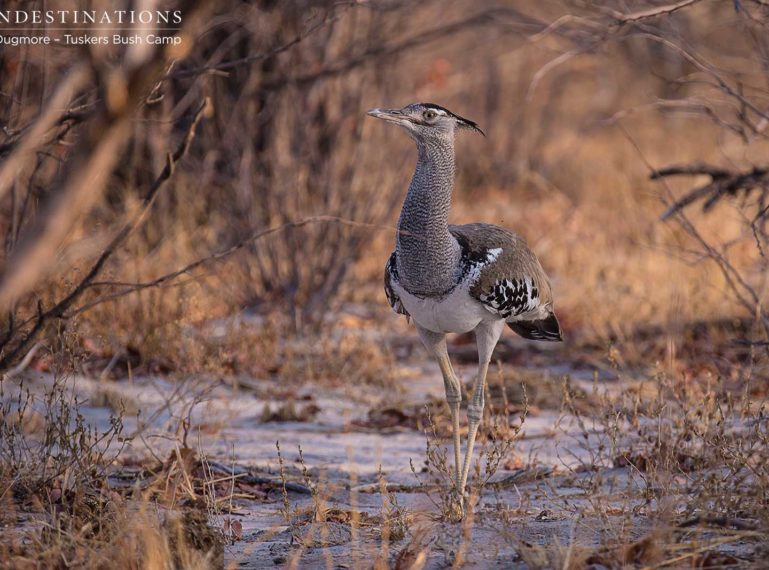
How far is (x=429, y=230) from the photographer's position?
3.67m

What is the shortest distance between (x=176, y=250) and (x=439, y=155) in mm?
3693

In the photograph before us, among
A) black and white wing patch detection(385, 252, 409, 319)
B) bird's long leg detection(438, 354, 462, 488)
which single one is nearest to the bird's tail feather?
bird's long leg detection(438, 354, 462, 488)

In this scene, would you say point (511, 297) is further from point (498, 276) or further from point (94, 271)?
point (94, 271)

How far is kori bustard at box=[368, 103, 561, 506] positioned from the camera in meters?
3.67

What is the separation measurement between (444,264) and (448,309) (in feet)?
0.53

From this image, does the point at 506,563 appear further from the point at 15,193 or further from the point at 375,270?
the point at 375,270

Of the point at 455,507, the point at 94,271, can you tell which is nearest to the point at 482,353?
the point at 455,507

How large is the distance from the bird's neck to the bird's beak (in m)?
0.12

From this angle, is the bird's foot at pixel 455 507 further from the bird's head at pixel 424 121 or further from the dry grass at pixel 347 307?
the bird's head at pixel 424 121

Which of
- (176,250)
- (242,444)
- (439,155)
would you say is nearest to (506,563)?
(439,155)

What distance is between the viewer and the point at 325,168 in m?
6.73

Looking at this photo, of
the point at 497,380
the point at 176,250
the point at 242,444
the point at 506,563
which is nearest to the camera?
the point at 506,563

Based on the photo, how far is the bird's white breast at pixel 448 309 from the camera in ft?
12.1

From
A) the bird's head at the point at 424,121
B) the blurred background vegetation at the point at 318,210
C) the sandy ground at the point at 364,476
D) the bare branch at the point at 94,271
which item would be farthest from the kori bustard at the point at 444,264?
the blurred background vegetation at the point at 318,210
